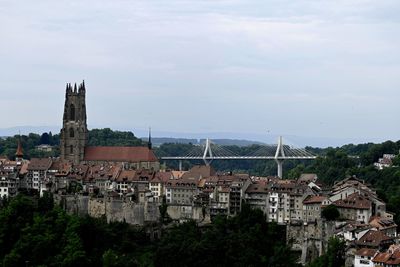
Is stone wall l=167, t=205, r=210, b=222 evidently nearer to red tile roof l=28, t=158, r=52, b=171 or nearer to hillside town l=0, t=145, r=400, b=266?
hillside town l=0, t=145, r=400, b=266

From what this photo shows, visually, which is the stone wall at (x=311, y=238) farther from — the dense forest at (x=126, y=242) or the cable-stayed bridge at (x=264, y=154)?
the cable-stayed bridge at (x=264, y=154)

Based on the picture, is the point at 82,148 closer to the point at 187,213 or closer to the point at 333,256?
the point at 187,213

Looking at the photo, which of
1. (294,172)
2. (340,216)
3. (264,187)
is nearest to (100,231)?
(264,187)

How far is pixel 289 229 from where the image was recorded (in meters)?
65.9

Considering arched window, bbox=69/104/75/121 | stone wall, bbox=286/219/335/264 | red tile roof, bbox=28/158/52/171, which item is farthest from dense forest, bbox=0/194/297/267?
arched window, bbox=69/104/75/121

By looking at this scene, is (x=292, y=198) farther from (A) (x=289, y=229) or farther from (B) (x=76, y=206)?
(B) (x=76, y=206)

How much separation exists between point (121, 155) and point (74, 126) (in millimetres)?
6905

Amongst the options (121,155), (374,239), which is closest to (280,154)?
(121,155)

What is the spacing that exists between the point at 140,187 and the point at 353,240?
77.5 ft

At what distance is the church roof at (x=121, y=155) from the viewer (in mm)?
91188

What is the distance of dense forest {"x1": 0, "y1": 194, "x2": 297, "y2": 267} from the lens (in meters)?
62.6

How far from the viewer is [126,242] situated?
226 feet

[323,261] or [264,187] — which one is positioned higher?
[264,187]

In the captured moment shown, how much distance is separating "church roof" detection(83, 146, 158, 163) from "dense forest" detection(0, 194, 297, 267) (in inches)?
710
